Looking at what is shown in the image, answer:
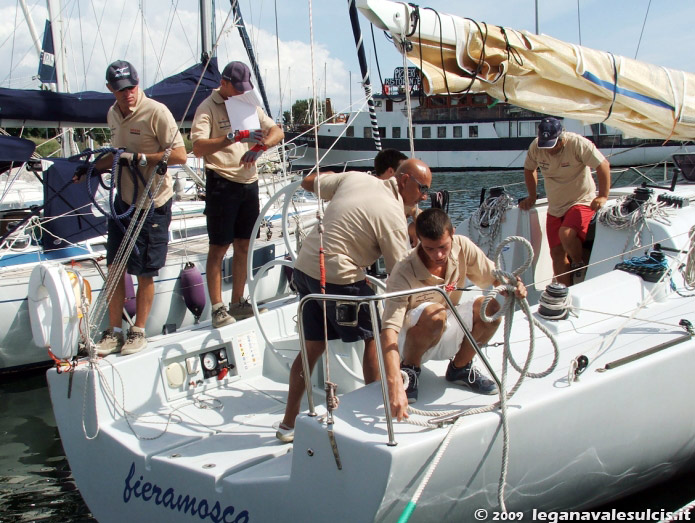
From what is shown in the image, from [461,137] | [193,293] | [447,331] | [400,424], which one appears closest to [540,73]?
[447,331]

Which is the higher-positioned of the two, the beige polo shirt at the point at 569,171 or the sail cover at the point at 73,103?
the sail cover at the point at 73,103

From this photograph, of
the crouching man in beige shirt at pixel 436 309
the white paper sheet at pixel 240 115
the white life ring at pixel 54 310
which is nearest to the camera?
Result: the crouching man in beige shirt at pixel 436 309

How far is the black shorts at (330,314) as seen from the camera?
3.24m

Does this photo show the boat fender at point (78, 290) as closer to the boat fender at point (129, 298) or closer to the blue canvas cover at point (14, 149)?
the boat fender at point (129, 298)

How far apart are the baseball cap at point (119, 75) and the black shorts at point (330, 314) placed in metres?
1.63

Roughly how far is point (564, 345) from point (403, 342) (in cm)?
95

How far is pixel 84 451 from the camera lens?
3.85 m

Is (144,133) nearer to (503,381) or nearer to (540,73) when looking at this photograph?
(503,381)

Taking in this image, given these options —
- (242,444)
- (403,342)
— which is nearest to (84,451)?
(242,444)

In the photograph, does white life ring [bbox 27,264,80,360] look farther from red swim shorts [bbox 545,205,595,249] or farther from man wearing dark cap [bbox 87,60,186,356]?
red swim shorts [bbox 545,205,595,249]

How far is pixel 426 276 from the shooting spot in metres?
2.99

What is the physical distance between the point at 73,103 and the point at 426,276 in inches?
275

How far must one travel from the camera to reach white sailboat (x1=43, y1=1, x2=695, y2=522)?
2.69m

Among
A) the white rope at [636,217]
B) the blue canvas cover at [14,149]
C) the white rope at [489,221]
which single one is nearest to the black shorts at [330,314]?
the white rope at [636,217]
